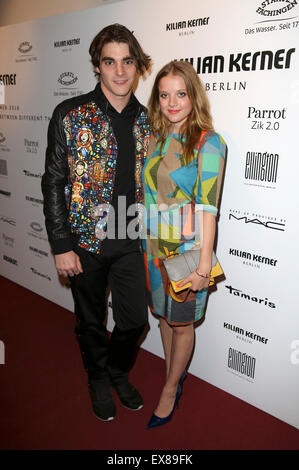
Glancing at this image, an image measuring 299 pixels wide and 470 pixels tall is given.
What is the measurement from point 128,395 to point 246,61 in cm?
199

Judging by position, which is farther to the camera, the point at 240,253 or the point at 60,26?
the point at 60,26

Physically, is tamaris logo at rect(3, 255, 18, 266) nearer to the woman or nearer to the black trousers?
the black trousers

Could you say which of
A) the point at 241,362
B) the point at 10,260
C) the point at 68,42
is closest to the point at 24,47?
the point at 68,42

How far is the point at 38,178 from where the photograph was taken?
10.8ft

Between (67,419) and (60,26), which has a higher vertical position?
(60,26)

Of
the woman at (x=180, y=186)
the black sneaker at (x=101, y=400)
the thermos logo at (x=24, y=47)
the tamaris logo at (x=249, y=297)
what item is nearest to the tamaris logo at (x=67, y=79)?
the thermos logo at (x=24, y=47)

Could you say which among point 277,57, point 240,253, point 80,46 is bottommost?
point 240,253

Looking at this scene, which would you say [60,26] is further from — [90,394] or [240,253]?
[90,394]

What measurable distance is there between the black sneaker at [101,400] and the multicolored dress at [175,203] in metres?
0.64

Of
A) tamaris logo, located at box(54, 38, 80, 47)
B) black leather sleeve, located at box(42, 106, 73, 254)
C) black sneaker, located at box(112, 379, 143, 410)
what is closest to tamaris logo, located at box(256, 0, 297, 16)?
black leather sleeve, located at box(42, 106, 73, 254)

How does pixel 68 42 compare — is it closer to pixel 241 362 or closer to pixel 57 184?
pixel 57 184

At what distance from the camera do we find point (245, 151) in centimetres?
196
